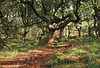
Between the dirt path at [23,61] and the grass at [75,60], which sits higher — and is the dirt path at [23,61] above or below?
below

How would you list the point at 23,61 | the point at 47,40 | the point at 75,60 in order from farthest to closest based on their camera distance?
the point at 47,40 < the point at 23,61 < the point at 75,60

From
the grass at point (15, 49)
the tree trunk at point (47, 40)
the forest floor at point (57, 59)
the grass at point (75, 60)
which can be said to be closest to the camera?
the grass at point (75, 60)

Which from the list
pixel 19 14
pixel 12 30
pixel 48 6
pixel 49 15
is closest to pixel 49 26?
pixel 49 15

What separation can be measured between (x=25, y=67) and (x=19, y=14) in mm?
21906

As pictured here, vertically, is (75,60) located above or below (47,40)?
below

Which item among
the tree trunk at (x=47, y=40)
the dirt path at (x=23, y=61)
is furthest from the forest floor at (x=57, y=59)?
the tree trunk at (x=47, y=40)

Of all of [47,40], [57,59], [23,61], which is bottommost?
[23,61]

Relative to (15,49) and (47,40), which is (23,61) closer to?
(15,49)

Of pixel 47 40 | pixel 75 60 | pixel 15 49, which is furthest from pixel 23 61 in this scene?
pixel 47 40

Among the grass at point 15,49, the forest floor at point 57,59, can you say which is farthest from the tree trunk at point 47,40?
the forest floor at point 57,59

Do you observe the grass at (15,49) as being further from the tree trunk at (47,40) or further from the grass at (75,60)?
the grass at (75,60)

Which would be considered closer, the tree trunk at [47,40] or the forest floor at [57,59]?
the forest floor at [57,59]

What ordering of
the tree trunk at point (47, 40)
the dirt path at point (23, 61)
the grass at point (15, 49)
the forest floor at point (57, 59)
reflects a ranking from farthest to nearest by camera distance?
the tree trunk at point (47, 40) → the grass at point (15, 49) → the dirt path at point (23, 61) → the forest floor at point (57, 59)

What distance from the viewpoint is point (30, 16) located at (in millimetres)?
24797
